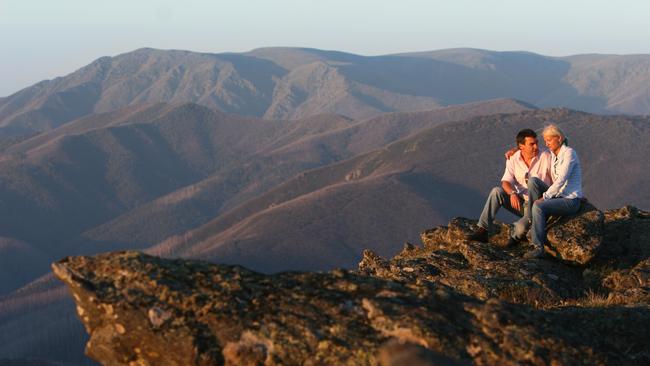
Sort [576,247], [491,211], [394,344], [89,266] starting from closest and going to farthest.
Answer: [394,344] → [89,266] → [576,247] → [491,211]

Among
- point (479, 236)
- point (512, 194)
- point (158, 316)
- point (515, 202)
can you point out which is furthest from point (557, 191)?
point (158, 316)

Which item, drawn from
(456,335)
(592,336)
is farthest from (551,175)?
(456,335)

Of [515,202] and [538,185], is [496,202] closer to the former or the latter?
[515,202]

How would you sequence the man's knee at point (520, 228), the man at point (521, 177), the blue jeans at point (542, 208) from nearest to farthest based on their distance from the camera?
the blue jeans at point (542, 208)
the man at point (521, 177)
the man's knee at point (520, 228)

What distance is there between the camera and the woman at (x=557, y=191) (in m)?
19.1

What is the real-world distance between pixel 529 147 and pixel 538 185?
40.6 inches

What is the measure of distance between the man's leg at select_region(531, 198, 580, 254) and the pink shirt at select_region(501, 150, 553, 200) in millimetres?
786

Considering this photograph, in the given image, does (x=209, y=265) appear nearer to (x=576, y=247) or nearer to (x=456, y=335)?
(x=456, y=335)

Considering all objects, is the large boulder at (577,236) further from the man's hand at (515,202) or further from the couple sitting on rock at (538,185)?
the man's hand at (515,202)

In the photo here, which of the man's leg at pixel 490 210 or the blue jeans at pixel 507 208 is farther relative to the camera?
the man's leg at pixel 490 210

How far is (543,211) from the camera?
19.3 meters

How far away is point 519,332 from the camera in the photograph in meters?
9.83

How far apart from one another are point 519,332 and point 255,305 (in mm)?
3405

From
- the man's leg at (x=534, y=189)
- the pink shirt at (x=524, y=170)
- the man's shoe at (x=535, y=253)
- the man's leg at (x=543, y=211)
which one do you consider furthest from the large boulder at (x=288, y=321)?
the pink shirt at (x=524, y=170)
